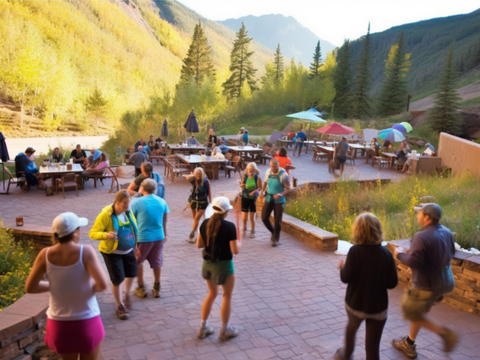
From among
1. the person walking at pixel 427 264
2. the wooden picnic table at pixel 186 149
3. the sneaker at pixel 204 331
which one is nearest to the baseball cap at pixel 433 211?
the person walking at pixel 427 264

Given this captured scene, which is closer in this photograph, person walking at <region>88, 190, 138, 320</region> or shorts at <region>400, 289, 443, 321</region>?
shorts at <region>400, 289, 443, 321</region>

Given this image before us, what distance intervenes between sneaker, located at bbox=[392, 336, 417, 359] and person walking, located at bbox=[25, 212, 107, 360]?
2.75 metres

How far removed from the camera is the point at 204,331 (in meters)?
3.97

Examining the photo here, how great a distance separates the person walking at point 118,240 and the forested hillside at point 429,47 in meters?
57.1

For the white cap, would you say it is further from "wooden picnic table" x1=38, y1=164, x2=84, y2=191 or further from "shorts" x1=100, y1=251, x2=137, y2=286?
"wooden picnic table" x1=38, y1=164, x2=84, y2=191

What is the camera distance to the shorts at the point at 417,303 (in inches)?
137

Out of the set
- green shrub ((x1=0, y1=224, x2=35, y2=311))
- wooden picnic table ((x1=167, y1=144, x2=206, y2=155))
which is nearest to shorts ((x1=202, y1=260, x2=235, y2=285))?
green shrub ((x1=0, y1=224, x2=35, y2=311))

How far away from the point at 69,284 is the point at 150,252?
2066 mm

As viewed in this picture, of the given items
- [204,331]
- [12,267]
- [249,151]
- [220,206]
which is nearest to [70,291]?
[220,206]

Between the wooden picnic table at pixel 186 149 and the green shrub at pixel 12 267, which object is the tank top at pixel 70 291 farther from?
the wooden picnic table at pixel 186 149

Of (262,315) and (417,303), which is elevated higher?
(417,303)

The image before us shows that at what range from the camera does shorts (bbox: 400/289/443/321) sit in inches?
137

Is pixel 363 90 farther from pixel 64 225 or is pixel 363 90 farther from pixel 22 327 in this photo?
pixel 64 225

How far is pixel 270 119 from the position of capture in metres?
41.1
